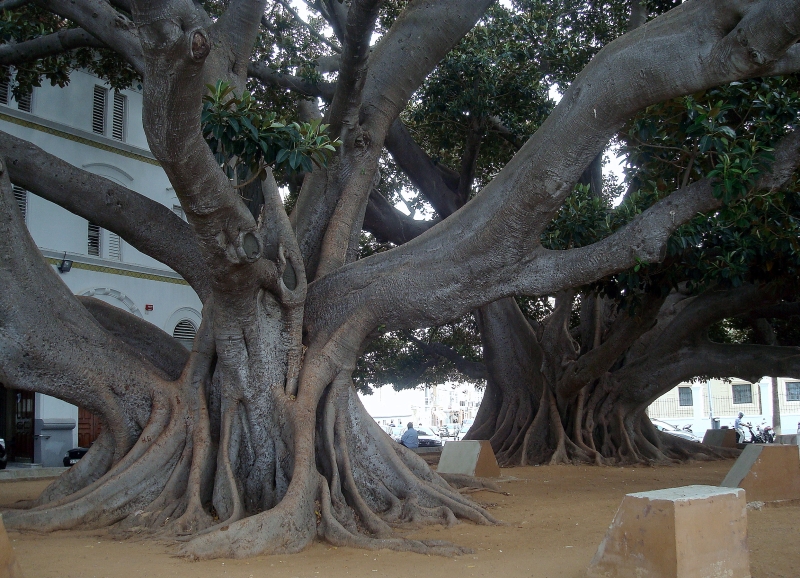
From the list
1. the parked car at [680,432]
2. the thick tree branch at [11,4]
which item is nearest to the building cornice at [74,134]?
the thick tree branch at [11,4]

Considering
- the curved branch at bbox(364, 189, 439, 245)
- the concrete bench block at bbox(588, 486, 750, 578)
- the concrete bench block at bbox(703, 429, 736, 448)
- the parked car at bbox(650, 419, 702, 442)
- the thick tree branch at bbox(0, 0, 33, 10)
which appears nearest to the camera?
the concrete bench block at bbox(588, 486, 750, 578)

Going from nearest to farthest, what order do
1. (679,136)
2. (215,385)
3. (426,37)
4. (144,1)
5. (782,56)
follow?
(144,1) → (782,56) → (215,385) → (679,136) → (426,37)

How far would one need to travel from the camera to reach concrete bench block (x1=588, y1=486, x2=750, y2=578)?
4227mm

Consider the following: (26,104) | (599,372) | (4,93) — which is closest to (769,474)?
(599,372)

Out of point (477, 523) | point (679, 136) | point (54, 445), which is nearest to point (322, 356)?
point (477, 523)

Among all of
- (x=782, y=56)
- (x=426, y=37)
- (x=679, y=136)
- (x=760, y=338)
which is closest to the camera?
(x=782, y=56)

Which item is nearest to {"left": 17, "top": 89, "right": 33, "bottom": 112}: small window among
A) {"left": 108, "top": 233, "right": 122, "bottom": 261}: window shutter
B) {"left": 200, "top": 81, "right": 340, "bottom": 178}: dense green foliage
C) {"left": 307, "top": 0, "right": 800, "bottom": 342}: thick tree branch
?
{"left": 108, "top": 233, "right": 122, "bottom": 261}: window shutter

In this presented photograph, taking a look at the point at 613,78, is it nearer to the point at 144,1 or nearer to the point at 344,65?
the point at 344,65

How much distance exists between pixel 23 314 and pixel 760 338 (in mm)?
13321

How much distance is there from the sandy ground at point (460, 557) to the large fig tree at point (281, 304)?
24 centimetres

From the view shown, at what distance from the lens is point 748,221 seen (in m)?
7.75

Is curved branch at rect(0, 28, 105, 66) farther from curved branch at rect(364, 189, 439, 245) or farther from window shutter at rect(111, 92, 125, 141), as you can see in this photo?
window shutter at rect(111, 92, 125, 141)

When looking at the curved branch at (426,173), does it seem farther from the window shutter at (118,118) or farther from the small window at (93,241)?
the window shutter at (118,118)

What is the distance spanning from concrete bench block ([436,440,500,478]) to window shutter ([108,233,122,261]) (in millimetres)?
9972
